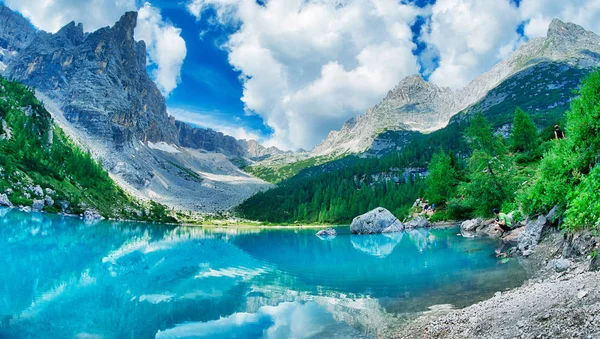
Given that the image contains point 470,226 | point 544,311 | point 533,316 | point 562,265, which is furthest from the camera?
point 470,226

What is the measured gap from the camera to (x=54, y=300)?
19859 mm

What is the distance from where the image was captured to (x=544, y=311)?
10.3 m

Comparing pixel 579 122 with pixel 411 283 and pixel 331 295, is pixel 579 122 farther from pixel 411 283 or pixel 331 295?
pixel 331 295

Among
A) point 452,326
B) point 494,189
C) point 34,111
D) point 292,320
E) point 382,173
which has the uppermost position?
point 34,111

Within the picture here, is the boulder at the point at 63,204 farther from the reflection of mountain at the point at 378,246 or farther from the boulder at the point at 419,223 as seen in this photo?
the boulder at the point at 419,223

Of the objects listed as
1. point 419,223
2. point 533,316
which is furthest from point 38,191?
point 533,316

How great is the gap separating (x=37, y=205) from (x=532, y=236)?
116 m

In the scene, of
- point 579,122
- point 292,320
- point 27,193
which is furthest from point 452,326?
point 27,193

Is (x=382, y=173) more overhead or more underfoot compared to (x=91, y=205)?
more overhead

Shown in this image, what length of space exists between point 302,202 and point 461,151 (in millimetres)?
89663

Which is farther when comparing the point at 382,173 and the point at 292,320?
the point at 382,173

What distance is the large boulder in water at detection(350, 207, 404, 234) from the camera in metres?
86.1

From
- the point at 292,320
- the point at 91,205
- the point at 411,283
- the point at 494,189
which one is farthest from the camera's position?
the point at 91,205

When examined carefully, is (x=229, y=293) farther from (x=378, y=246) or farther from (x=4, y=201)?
(x=4, y=201)
